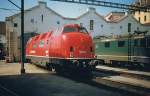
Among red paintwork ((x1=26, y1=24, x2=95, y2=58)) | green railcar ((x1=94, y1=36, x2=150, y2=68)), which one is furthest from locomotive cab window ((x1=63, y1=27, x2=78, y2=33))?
green railcar ((x1=94, y1=36, x2=150, y2=68))

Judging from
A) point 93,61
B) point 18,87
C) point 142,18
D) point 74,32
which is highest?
point 142,18

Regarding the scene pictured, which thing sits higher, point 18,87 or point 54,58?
point 54,58

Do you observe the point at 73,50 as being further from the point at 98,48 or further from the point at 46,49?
the point at 98,48

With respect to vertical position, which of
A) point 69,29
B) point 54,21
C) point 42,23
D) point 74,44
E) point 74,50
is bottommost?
point 74,50

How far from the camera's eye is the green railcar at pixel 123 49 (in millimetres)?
23955

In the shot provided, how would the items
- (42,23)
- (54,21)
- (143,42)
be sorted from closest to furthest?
(143,42) < (42,23) < (54,21)

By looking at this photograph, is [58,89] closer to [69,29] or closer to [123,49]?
[69,29]

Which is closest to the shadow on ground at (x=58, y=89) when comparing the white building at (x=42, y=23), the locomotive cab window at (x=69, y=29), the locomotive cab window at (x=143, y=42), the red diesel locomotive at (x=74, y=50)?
the red diesel locomotive at (x=74, y=50)

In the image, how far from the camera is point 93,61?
734 inches

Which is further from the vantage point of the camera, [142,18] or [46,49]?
[142,18]

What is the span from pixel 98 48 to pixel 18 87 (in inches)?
737

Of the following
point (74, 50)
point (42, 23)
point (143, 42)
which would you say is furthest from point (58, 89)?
point (42, 23)

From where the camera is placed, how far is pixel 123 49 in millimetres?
27156

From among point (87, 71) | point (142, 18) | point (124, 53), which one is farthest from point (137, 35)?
point (142, 18)
